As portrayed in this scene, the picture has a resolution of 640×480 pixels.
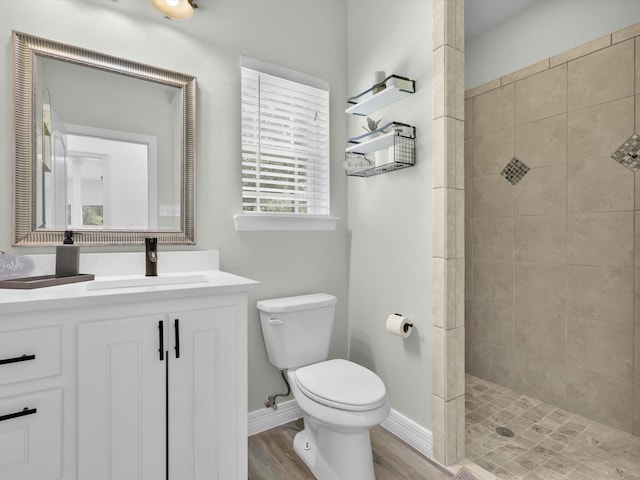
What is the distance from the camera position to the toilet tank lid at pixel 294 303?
1.78 metres

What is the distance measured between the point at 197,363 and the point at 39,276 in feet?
2.43

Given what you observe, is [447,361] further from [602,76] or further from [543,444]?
[602,76]

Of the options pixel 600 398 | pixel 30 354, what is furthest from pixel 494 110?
pixel 30 354

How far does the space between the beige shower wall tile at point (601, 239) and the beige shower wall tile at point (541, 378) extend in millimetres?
699

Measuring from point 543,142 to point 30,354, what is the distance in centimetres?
278

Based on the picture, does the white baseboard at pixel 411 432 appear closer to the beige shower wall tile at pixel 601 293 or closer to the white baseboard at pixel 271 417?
the white baseboard at pixel 271 417

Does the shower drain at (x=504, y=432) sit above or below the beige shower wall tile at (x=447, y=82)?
below

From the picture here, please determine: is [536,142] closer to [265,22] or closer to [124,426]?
[265,22]

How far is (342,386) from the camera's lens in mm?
1516

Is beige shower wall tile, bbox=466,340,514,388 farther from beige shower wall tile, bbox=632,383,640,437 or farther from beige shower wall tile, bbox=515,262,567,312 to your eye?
beige shower wall tile, bbox=632,383,640,437

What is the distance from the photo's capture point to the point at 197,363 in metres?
1.26

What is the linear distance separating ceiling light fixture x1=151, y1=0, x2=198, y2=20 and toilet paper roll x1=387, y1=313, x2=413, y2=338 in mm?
1801

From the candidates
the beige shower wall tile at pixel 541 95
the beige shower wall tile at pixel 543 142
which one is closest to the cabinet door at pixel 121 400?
the beige shower wall tile at pixel 543 142

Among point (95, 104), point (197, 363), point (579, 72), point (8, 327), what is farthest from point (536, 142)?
point (8, 327)
